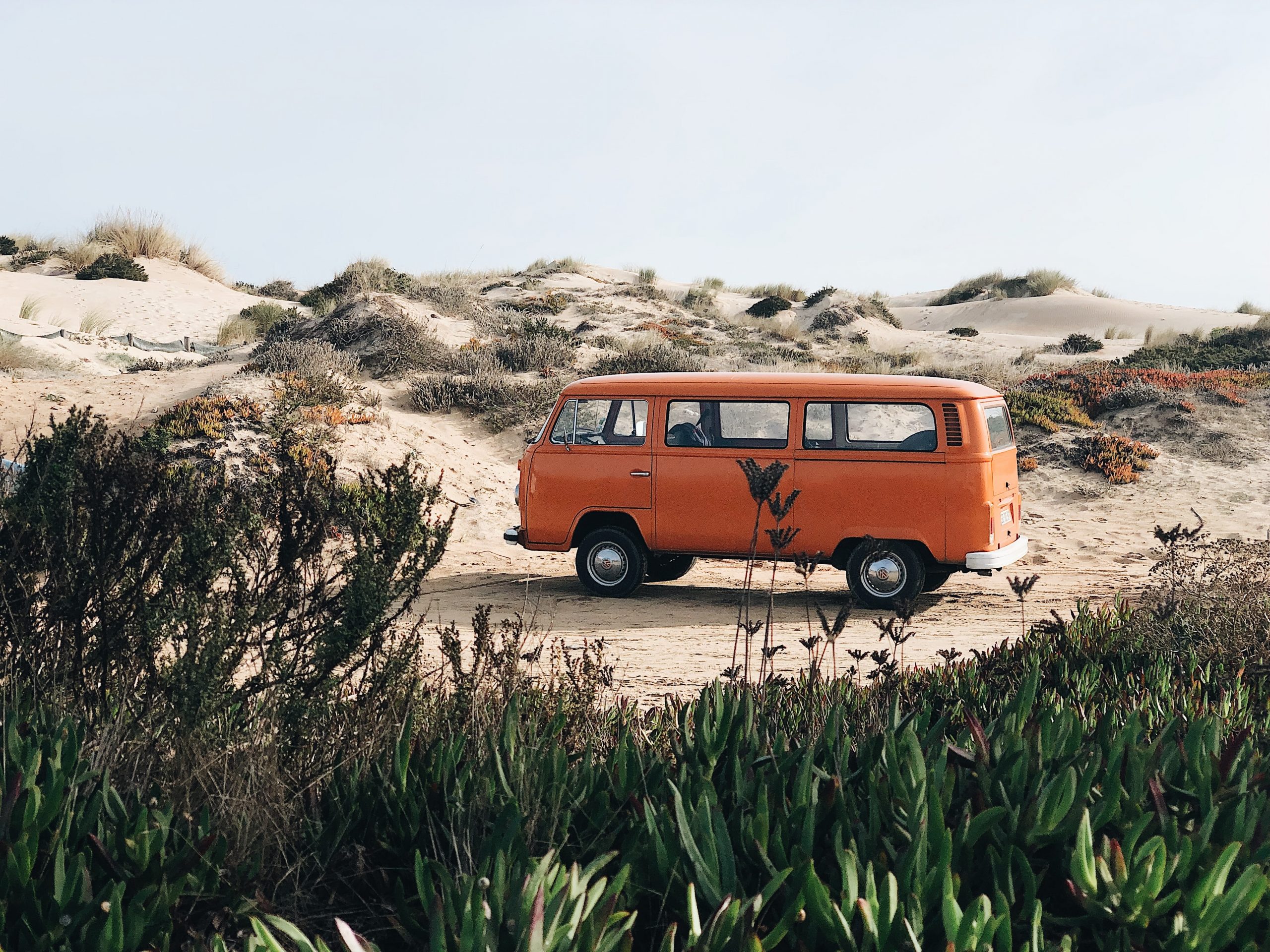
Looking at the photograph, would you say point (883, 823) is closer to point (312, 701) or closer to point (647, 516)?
point (312, 701)

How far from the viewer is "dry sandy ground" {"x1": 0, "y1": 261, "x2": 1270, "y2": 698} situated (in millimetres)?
8453

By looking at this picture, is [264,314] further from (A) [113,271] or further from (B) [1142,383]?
(B) [1142,383]

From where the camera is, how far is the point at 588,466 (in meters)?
9.94

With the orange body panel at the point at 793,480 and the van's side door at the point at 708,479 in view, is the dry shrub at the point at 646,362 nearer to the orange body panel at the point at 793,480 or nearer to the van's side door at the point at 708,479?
the orange body panel at the point at 793,480

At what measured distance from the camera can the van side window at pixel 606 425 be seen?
9.86 meters

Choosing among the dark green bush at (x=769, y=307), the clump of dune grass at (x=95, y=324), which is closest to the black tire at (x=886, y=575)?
the clump of dune grass at (x=95, y=324)

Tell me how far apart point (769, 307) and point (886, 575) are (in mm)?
29720

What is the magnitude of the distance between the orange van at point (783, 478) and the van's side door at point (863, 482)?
0.04ft

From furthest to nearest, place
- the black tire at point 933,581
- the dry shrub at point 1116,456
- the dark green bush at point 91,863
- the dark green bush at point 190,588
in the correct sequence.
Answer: the dry shrub at point 1116,456, the black tire at point 933,581, the dark green bush at point 190,588, the dark green bush at point 91,863

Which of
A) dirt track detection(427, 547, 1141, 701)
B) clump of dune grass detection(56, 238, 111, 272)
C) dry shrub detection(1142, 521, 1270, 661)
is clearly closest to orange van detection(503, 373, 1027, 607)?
dirt track detection(427, 547, 1141, 701)

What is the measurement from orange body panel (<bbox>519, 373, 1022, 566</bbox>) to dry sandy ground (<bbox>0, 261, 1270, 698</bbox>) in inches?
27.7

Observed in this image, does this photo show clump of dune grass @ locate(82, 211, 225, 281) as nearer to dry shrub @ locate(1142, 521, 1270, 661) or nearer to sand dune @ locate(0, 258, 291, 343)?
sand dune @ locate(0, 258, 291, 343)

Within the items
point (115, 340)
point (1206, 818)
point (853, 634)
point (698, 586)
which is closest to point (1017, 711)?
point (1206, 818)

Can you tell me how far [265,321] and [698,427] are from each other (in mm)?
24566
